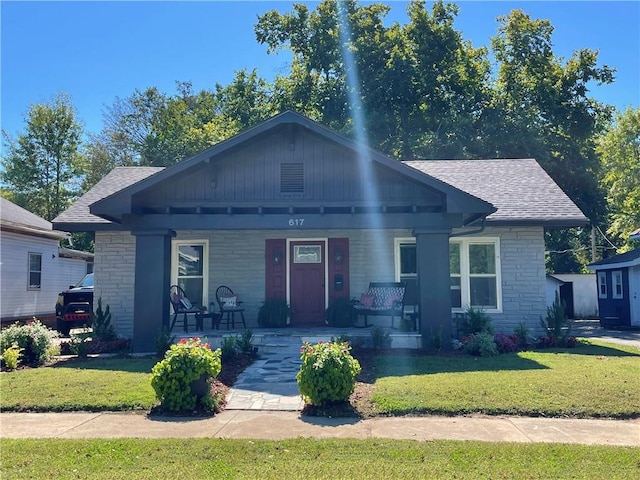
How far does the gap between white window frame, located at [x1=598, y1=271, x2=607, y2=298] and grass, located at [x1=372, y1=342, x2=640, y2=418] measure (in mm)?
13030

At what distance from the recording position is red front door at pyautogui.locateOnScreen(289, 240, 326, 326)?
12844 millimetres

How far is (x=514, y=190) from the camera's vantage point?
43.3 feet

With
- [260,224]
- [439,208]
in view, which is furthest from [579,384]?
[260,224]

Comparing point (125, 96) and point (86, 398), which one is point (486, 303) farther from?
point (125, 96)

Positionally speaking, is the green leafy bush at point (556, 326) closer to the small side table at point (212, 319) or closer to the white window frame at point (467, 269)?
the white window frame at point (467, 269)

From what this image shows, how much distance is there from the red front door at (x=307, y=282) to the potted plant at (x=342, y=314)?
0.58 meters

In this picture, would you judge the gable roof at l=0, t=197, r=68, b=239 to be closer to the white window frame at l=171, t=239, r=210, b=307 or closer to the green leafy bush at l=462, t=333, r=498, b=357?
the white window frame at l=171, t=239, r=210, b=307

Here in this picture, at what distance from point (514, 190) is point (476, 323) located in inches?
161

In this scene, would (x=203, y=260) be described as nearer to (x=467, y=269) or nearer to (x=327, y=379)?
(x=467, y=269)

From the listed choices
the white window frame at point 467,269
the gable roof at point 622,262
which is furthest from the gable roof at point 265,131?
the gable roof at point 622,262

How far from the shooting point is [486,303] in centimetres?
1212

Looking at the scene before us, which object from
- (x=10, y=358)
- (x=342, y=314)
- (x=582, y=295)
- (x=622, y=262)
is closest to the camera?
(x=10, y=358)

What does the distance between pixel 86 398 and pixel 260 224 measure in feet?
15.3

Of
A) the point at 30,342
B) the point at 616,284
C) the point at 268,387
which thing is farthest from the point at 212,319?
the point at 616,284
